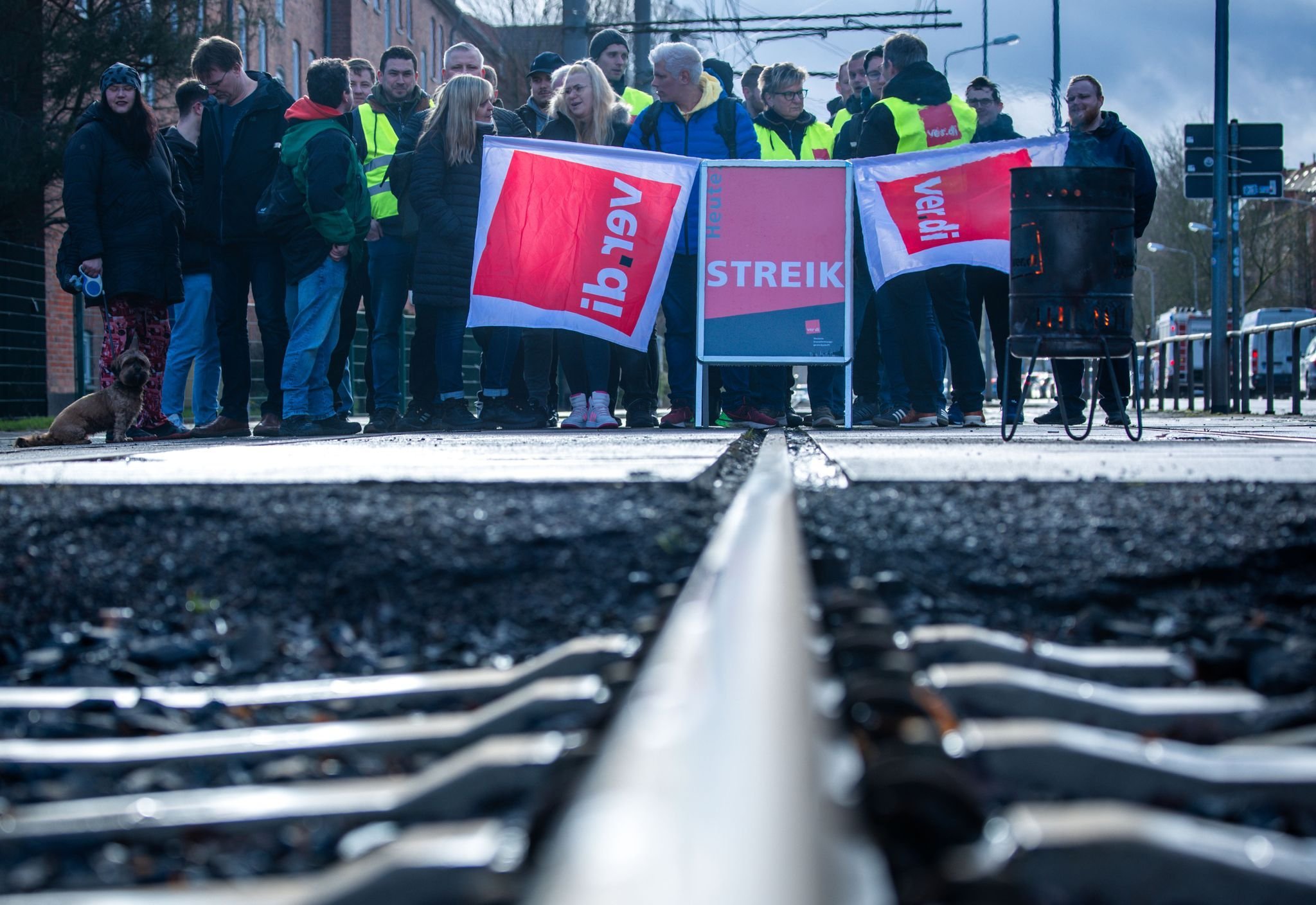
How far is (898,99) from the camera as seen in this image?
10.2m

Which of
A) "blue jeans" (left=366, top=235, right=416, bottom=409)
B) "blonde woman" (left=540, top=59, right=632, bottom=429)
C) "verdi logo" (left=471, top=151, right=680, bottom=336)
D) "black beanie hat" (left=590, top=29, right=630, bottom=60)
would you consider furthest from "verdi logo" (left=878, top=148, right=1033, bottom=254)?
"blue jeans" (left=366, top=235, right=416, bottom=409)

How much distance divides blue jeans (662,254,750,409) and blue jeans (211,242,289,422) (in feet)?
8.61

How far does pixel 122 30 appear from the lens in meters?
21.4

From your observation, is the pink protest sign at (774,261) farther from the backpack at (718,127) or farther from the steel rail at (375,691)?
the steel rail at (375,691)

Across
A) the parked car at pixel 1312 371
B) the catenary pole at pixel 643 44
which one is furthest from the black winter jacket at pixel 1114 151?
the parked car at pixel 1312 371

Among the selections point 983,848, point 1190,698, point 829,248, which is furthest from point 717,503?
point 829,248

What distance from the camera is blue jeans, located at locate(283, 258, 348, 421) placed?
9.42 meters

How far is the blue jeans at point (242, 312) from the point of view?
980 centimetres

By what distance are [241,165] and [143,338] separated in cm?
132

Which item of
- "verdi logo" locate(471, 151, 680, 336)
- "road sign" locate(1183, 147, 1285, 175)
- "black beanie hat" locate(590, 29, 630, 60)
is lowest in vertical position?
"verdi logo" locate(471, 151, 680, 336)

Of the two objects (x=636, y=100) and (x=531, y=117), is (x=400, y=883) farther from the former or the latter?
(x=636, y=100)

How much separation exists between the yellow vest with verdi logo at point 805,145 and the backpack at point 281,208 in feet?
10.8

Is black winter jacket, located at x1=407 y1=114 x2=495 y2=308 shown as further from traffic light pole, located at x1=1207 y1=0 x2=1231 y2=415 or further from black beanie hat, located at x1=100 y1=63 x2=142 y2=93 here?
traffic light pole, located at x1=1207 y1=0 x2=1231 y2=415

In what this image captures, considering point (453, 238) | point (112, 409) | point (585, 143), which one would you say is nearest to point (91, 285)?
point (112, 409)
